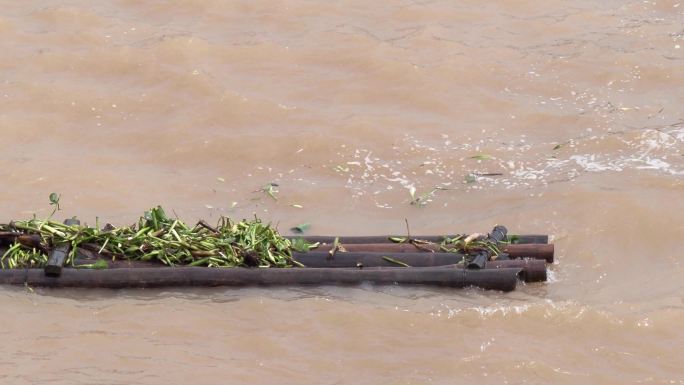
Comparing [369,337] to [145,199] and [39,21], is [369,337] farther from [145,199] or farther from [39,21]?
[39,21]

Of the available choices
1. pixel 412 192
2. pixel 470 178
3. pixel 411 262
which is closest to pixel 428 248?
pixel 411 262

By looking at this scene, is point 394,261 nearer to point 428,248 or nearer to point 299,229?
point 428,248

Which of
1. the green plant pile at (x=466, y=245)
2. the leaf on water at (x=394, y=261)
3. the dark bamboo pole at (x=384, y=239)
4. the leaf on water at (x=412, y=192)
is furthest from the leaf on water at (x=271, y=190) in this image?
the leaf on water at (x=394, y=261)

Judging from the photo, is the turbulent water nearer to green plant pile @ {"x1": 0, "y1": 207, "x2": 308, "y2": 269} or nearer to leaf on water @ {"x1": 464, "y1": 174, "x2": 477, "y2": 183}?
leaf on water @ {"x1": 464, "y1": 174, "x2": 477, "y2": 183}

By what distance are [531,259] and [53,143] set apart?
4501 millimetres

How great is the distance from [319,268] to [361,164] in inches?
Result: 93.5

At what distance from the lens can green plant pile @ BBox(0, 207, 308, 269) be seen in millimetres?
7156

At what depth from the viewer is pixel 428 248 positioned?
7332mm

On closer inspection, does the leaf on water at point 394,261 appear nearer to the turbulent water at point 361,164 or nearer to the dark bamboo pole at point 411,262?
the dark bamboo pole at point 411,262

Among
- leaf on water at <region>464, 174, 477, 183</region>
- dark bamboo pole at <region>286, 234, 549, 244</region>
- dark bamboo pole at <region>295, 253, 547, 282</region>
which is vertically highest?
leaf on water at <region>464, 174, 477, 183</region>

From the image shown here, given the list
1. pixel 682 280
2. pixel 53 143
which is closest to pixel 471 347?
pixel 682 280

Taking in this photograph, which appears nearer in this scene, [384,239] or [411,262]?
[411,262]

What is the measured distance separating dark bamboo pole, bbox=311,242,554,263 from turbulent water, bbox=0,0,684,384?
22 cm

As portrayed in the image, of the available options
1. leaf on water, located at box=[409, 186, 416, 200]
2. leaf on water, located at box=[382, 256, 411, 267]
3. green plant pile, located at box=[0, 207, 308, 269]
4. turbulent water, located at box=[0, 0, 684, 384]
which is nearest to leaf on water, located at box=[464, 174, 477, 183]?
turbulent water, located at box=[0, 0, 684, 384]
